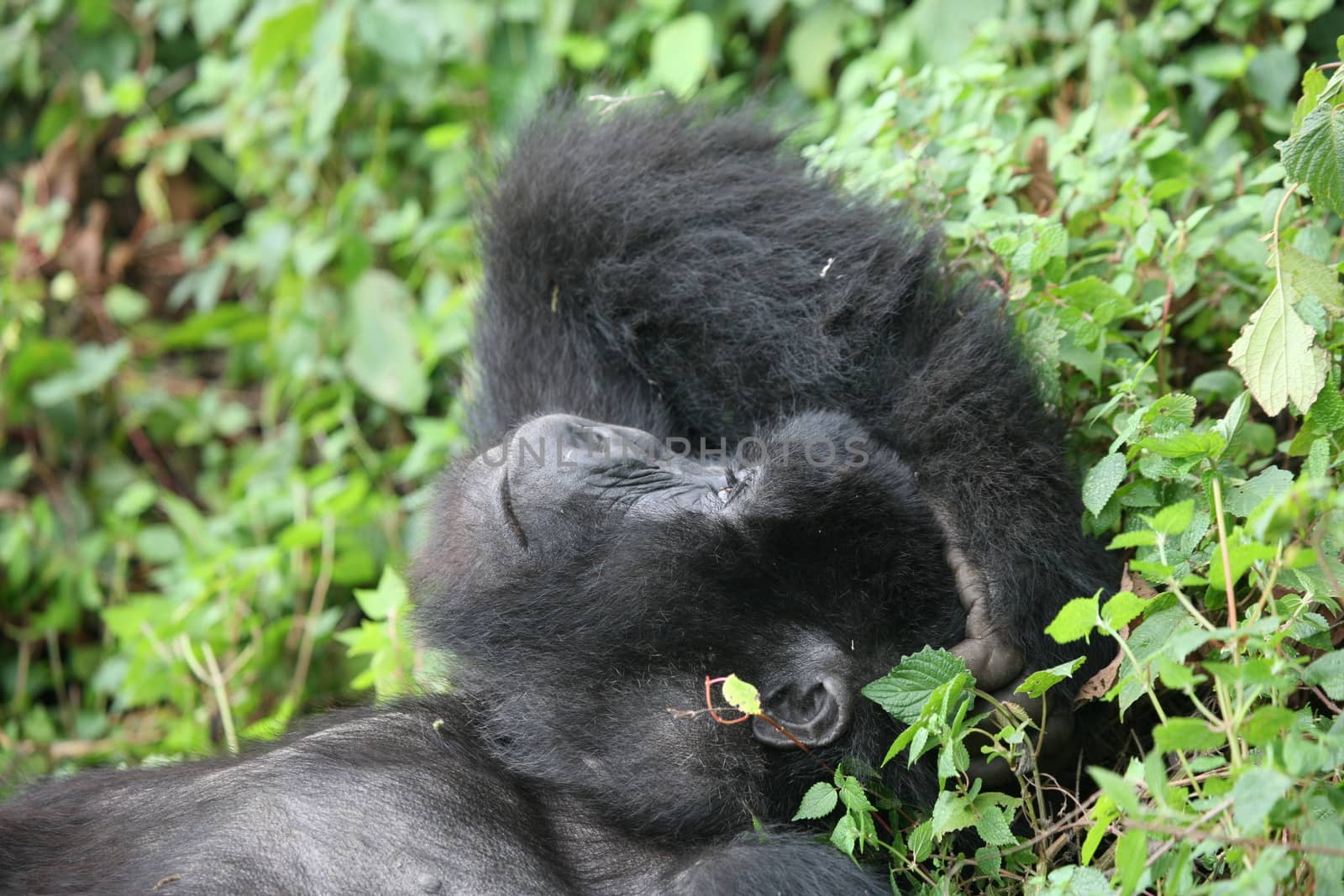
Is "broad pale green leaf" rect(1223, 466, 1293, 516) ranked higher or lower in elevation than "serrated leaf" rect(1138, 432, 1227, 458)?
lower

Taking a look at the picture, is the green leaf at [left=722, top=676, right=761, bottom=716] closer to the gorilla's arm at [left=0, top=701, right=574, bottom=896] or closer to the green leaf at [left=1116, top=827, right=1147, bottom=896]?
the gorilla's arm at [left=0, top=701, right=574, bottom=896]

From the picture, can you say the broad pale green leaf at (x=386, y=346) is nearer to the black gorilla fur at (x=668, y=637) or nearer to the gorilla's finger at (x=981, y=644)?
the black gorilla fur at (x=668, y=637)

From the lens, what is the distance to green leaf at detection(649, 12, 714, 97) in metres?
4.41

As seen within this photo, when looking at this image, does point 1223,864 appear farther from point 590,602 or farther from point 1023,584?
point 590,602

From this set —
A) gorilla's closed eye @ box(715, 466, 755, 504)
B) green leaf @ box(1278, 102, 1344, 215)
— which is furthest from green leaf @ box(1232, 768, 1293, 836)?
green leaf @ box(1278, 102, 1344, 215)

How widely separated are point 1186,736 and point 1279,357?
94cm

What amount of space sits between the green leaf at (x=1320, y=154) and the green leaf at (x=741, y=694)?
4.48 ft

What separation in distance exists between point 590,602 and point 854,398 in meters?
0.72

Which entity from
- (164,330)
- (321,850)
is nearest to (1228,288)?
(321,850)

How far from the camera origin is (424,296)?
4.68 m

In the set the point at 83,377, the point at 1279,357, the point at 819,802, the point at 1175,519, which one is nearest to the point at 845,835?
the point at 819,802

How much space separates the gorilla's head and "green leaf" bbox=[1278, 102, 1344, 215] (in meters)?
0.90

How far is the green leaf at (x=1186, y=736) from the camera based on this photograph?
173 centimetres

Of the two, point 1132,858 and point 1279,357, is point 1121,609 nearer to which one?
point 1132,858
